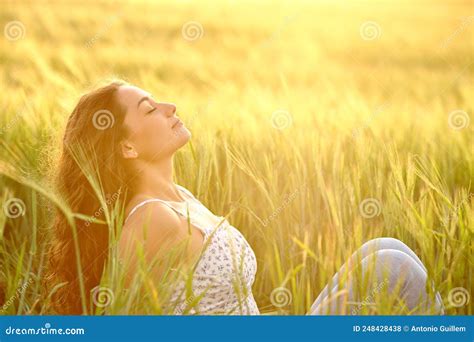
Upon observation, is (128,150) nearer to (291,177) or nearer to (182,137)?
(182,137)

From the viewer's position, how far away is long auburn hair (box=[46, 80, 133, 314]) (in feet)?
6.22

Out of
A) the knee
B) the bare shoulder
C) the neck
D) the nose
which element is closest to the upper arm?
the bare shoulder

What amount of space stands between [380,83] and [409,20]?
5.11ft

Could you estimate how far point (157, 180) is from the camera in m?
1.93

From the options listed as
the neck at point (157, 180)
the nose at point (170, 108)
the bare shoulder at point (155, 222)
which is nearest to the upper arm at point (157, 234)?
the bare shoulder at point (155, 222)

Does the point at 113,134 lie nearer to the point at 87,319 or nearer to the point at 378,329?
the point at 87,319

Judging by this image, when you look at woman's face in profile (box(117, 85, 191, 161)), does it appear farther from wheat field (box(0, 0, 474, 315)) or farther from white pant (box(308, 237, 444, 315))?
white pant (box(308, 237, 444, 315))

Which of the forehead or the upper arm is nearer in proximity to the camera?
the upper arm

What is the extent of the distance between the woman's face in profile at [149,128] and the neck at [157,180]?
21mm

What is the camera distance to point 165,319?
1.61 m

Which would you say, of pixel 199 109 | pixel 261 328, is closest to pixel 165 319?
pixel 261 328

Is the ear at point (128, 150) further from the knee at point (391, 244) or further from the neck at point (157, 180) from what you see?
the knee at point (391, 244)

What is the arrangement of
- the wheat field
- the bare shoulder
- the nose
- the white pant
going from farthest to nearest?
the nose, the wheat field, the bare shoulder, the white pant

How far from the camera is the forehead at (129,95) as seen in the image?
1.96m
